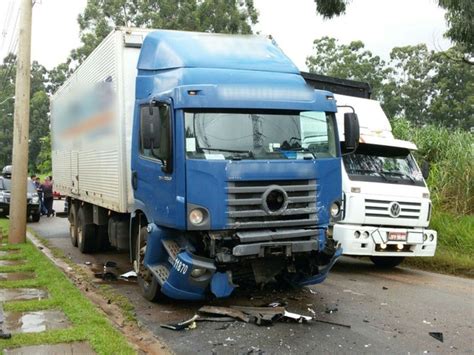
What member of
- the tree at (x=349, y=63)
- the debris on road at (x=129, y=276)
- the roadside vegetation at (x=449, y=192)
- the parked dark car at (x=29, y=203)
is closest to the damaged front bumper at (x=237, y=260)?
the debris on road at (x=129, y=276)

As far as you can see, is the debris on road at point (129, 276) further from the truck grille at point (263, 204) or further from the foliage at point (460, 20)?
the foliage at point (460, 20)

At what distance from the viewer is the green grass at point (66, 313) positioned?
16.5 feet

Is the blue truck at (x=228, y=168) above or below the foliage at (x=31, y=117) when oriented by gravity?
below

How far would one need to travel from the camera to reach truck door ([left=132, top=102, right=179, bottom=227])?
592cm

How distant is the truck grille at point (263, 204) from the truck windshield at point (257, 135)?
1.08 ft

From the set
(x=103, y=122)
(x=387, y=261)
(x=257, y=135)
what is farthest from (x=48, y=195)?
(x=257, y=135)

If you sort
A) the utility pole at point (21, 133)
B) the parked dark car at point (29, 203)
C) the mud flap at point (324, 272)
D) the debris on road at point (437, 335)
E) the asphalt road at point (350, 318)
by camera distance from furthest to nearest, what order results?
the parked dark car at point (29, 203), the utility pole at point (21, 133), the mud flap at point (324, 272), the debris on road at point (437, 335), the asphalt road at point (350, 318)

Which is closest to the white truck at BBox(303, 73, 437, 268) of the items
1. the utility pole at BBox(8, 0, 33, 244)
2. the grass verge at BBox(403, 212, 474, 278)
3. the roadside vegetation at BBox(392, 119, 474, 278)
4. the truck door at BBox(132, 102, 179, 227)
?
the grass verge at BBox(403, 212, 474, 278)

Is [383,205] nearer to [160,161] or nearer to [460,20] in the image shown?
[160,161]

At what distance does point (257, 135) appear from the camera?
6.07 meters

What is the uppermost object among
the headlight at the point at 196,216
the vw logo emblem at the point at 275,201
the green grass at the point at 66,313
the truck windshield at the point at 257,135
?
the truck windshield at the point at 257,135

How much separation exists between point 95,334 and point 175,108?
2.46m

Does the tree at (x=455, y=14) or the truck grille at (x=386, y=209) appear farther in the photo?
the tree at (x=455, y=14)

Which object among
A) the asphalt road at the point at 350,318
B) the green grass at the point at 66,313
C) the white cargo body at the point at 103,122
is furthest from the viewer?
the white cargo body at the point at 103,122
